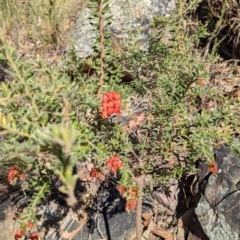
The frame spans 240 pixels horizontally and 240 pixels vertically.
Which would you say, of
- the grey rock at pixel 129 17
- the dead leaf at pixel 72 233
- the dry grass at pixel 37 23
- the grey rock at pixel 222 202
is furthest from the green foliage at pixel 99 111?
the dry grass at pixel 37 23

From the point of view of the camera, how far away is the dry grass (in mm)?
3654

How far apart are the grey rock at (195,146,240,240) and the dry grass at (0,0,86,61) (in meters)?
2.06

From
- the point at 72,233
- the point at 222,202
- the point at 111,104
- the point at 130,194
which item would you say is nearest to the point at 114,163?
the point at 130,194

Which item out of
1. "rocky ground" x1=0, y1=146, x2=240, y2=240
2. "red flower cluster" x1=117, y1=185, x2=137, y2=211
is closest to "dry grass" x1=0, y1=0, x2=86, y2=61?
"rocky ground" x1=0, y1=146, x2=240, y2=240

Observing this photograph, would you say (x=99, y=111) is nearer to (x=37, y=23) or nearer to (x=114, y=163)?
Result: (x=114, y=163)

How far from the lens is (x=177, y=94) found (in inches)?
64.1

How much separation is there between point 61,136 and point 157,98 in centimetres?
103

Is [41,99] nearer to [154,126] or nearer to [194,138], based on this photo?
[194,138]

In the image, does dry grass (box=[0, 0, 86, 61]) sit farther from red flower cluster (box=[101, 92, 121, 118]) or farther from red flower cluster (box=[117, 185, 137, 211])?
red flower cluster (box=[101, 92, 121, 118])

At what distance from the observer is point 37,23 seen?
147 inches

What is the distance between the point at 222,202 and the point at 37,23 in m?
2.52

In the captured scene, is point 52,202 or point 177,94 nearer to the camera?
point 177,94

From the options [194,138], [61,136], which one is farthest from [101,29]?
[61,136]

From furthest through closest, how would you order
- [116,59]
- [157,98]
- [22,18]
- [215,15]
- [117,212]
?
[22,18], [215,15], [117,212], [116,59], [157,98]
